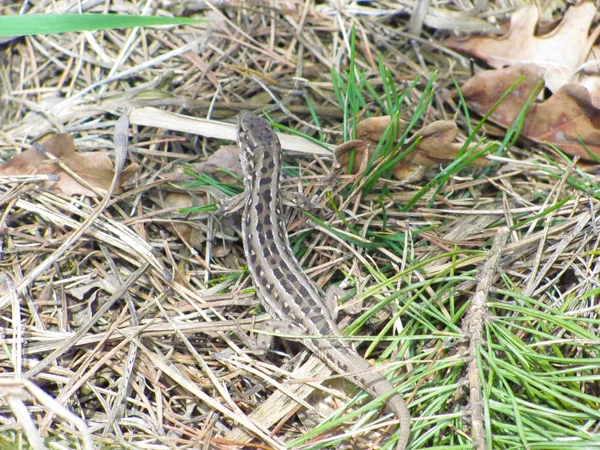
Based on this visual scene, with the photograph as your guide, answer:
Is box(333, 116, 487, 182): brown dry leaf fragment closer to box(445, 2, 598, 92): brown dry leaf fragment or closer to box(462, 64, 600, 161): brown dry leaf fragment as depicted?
box(462, 64, 600, 161): brown dry leaf fragment

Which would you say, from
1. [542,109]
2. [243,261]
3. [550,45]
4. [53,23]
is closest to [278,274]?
[243,261]

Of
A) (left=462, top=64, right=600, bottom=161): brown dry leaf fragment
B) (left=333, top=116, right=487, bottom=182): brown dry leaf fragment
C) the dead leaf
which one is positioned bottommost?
(left=333, top=116, right=487, bottom=182): brown dry leaf fragment

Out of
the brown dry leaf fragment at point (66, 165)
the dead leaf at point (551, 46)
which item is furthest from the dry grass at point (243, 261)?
the dead leaf at point (551, 46)

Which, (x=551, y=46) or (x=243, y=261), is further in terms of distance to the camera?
(x=551, y=46)

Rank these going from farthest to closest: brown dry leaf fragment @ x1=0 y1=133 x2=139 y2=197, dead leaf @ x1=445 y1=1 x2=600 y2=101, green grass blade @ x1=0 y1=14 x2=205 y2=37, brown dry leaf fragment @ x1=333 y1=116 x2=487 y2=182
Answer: dead leaf @ x1=445 y1=1 x2=600 y2=101, brown dry leaf fragment @ x1=0 y1=133 x2=139 y2=197, brown dry leaf fragment @ x1=333 y1=116 x2=487 y2=182, green grass blade @ x1=0 y1=14 x2=205 y2=37

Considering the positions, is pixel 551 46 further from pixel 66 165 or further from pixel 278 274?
pixel 66 165

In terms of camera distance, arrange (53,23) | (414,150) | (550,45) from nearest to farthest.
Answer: (53,23) < (414,150) < (550,45)

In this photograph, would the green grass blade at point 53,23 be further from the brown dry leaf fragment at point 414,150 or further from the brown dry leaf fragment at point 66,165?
the brown dry leaf fragment at point 414,150

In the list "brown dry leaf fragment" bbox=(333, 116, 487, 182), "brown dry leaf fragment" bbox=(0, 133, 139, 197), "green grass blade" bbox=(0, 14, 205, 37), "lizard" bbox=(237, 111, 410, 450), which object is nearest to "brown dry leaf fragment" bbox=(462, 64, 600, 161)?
"brown dry leaf fragment" bbox=(333, 116, 487, 182)

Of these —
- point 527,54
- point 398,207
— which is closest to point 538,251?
point 398,207
